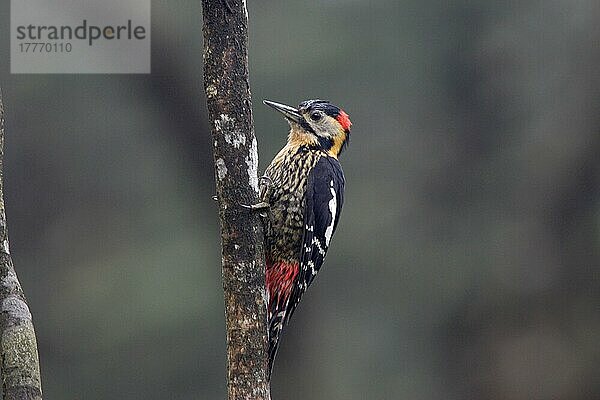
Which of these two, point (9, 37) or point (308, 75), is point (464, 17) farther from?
point (9, 37)

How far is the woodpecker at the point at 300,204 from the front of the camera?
3.28m

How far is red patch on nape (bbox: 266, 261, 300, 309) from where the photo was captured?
10.8 feet

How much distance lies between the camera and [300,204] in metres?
3.36

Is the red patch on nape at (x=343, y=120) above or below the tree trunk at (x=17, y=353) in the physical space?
above

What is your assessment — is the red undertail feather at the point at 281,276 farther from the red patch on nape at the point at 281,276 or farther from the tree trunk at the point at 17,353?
the tree trunk at the point at 17,353

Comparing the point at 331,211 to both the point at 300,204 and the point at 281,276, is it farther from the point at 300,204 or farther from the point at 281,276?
the point at 281,276

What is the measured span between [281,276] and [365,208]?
10.4 ft

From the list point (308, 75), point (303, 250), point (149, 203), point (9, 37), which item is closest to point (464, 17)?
point (308, 75)

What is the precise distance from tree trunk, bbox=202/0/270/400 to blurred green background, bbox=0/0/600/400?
335 cm

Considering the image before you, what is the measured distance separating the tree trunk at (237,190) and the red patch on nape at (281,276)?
0.66 meters

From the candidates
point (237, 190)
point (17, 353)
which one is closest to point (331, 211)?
point (237, 190)

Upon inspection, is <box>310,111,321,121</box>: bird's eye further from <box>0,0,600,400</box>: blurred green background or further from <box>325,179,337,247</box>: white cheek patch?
<box>0,0,600,400</box>: blurred green background

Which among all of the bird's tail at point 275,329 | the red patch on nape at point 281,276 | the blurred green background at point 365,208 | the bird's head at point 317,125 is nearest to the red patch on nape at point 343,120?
the bird's head at point 317,125

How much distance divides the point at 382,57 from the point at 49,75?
6.89 feet
